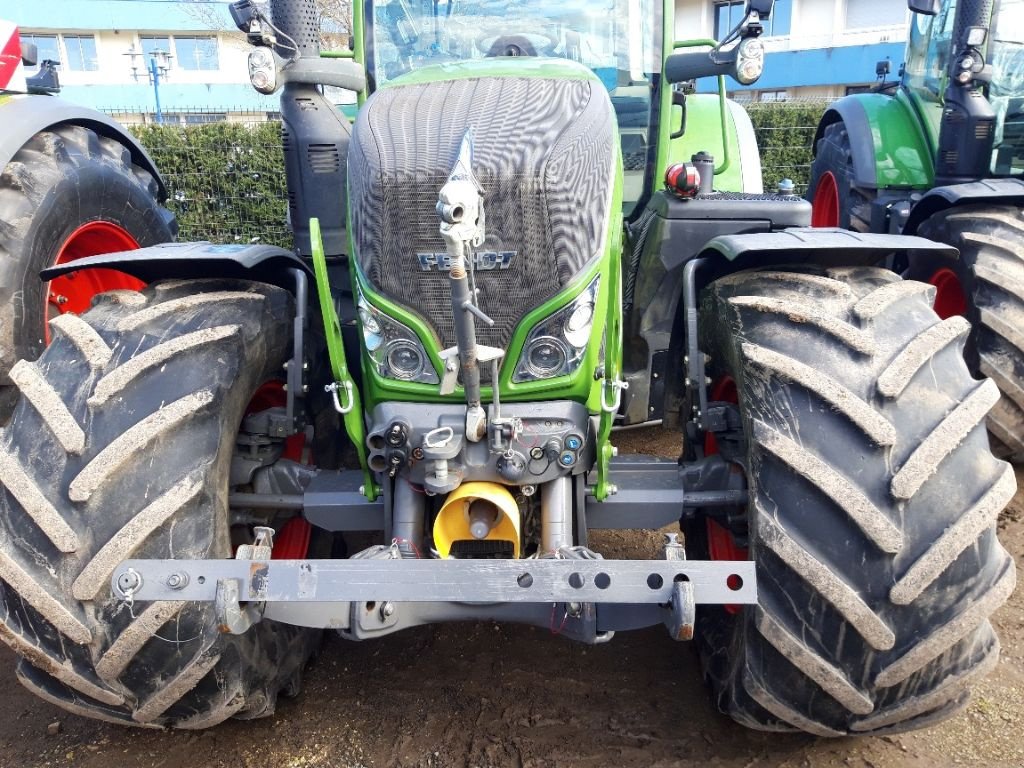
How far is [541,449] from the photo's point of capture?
223 cm

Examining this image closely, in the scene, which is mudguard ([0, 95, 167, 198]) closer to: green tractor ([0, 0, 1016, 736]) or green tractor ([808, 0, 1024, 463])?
green tractor ([0, 0, 1016, 736])

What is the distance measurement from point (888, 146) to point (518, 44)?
375 cm

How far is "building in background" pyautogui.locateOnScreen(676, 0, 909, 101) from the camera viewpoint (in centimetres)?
2836

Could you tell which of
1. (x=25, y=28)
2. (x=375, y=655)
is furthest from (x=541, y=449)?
(x=25, y=28)

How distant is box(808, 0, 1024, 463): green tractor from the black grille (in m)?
2.59

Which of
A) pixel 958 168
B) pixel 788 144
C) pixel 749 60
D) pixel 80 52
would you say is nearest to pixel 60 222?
pixel 749 60

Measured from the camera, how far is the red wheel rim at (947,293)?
4.48 m

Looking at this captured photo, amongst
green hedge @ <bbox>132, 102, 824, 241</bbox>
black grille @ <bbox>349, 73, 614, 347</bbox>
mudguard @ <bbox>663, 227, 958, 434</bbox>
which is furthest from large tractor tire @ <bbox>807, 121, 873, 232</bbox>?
green hedge @ <bbox>132, 102, 824, 241</bbox>

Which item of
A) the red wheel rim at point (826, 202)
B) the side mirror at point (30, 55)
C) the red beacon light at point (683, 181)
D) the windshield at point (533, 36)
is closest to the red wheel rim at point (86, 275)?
the windshield at point (533, 36)

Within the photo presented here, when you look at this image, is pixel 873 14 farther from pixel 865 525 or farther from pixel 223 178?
pixel 865 525

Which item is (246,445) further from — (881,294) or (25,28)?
(25,28)

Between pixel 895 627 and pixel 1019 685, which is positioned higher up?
pixel 895 627

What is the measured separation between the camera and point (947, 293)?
4633 millimetres

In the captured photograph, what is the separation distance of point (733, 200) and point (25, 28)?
3934 cm
